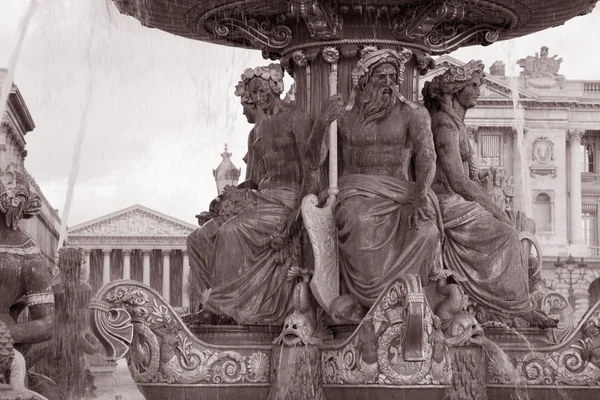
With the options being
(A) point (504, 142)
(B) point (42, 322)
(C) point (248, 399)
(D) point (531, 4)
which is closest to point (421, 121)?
(D) point (531, 4)

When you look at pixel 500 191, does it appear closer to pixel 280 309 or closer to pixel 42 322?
pixel 280 309

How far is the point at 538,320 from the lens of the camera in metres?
7.79

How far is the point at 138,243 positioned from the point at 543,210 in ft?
101

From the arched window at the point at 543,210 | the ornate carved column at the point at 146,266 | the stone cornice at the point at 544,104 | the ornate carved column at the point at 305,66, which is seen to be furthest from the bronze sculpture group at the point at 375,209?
the ornate carved column at the point at 146,266

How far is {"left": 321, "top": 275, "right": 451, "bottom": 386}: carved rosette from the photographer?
6.75 metres

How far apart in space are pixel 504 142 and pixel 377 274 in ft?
214

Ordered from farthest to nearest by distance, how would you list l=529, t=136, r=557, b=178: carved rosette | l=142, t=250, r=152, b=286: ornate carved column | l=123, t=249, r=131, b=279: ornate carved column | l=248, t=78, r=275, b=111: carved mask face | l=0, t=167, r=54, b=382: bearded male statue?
1. l=142, t=250, r=152, b=286: ornate carved column
2. l=123, t=249, r=131, b=279: ornate carved column
3. l=529, t=136, r=557, b=178: carved rosette
4. l=248, t=78, r=275, b=111: carved mask face
5. l=0, t=167, r=54, b=382: bearded male statue

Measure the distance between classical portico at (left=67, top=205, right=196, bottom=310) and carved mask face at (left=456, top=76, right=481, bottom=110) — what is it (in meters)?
81.8

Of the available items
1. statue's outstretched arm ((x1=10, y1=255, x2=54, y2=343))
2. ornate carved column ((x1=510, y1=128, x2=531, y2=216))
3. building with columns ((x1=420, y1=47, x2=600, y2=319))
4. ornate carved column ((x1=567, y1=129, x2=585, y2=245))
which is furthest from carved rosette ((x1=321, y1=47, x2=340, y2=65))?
ornate carved column ((x1=567, y1=129, x2=585, y2=245))

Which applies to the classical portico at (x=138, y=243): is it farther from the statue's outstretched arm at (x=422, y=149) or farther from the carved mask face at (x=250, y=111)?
the statue's outstretched arm at (x=422, y=149)

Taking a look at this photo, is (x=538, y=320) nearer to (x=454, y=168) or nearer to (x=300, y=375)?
(x=454, y=168)

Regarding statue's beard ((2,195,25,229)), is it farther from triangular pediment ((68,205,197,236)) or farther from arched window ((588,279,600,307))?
triangular pediment ((68,205,197,236))

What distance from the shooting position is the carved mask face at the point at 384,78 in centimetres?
738

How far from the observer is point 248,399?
7.45m
